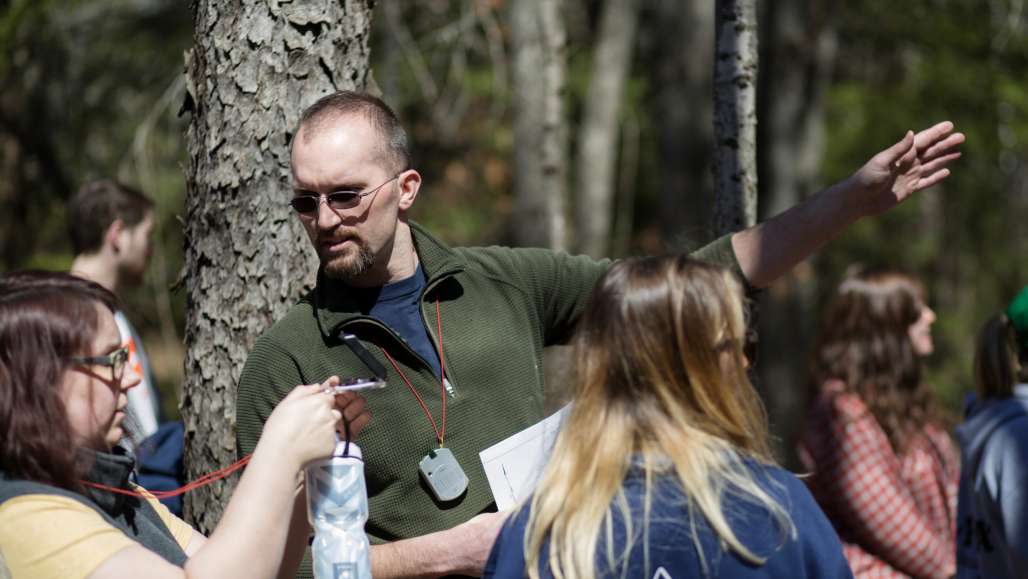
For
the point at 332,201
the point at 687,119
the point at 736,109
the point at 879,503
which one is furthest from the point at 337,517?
the point at 687,119

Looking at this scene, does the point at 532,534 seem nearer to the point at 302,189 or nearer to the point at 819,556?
the point at 819,556

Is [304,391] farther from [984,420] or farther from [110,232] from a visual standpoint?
[110,232]

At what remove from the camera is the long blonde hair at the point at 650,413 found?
1.98 meters

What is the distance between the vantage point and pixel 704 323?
2.09m

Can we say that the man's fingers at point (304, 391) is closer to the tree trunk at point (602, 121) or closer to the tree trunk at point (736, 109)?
the tree trunk at point (736, 109)

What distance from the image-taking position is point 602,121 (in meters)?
11.3

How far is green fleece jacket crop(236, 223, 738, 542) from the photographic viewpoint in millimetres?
2758

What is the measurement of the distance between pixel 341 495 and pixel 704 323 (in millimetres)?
822

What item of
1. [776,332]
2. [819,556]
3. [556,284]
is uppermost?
[556,284]

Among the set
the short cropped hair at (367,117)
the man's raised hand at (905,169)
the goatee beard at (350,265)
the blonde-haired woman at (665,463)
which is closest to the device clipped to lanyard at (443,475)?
the goatee beard at (350,265)

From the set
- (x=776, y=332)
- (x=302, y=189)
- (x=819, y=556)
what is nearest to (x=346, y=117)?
(x=302, y=189)

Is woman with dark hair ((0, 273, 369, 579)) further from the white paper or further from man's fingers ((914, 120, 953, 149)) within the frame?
man's fingers ((914, 120, 953, 149))

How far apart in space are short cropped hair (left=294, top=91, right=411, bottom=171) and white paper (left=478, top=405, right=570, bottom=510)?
0.80 meters

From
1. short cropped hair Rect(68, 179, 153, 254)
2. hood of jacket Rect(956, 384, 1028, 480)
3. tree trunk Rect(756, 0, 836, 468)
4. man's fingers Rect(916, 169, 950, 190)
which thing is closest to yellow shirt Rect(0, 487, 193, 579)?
man's fingers Rect(916, 169, 950, 190)
